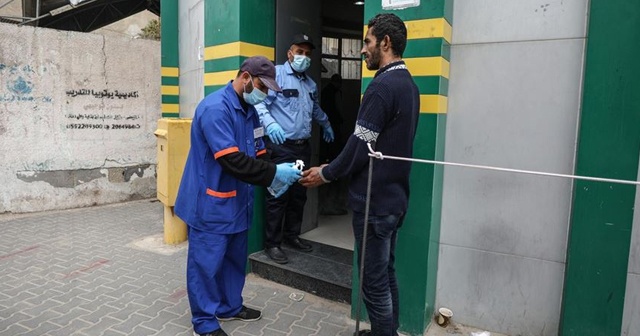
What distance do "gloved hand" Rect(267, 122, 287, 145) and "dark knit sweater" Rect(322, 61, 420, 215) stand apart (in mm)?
1160

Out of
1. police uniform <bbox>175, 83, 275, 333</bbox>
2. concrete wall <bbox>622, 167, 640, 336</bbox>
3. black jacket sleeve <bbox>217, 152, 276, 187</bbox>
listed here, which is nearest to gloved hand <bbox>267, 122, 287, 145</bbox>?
police uniform <bbox>175, 83, 275, 333</bbox>

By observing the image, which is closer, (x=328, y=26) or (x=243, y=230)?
(x=243, y=230)

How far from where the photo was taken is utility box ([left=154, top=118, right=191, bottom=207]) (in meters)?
4.87

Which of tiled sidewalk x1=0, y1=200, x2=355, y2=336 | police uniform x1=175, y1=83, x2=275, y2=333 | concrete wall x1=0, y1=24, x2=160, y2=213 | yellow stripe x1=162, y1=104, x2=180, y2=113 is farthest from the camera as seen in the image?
yellow stripe x1=162, y1=104, x2=180, y2=113

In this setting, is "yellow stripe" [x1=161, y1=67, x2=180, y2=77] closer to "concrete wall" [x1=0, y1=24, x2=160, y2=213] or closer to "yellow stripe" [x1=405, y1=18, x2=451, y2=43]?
"concrete wall" [x1=0, y1=24, x2=160, y2=213]

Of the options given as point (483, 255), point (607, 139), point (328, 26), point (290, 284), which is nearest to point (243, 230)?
point (290, 284)

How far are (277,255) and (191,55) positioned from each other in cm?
313

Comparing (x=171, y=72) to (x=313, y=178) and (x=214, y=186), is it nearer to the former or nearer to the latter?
(x=214, y=186)

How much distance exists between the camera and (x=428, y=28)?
2961 millimetres

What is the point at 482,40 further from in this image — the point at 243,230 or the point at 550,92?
the point at 243,230

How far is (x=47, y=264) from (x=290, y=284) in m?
2.45

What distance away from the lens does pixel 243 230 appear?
3143 mm

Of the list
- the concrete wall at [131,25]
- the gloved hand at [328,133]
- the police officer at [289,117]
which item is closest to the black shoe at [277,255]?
the police officer at [289,117]

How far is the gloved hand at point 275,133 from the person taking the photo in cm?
374
